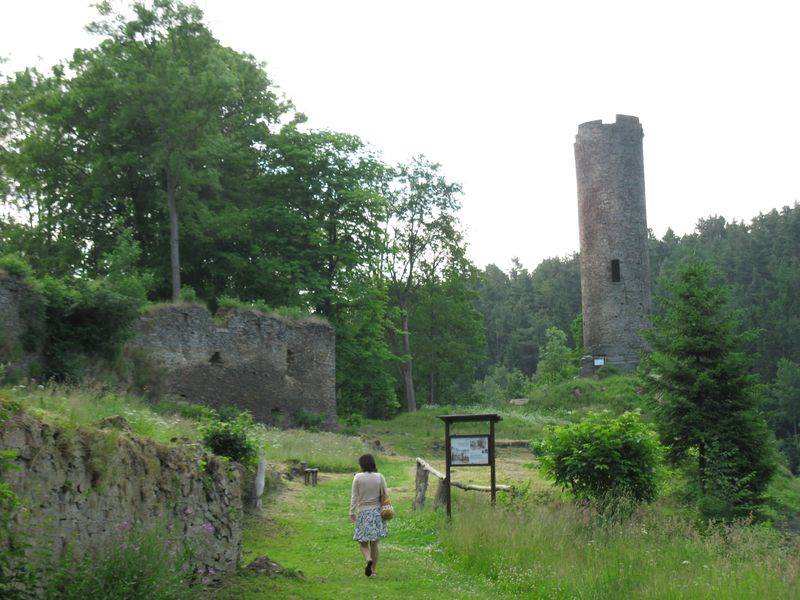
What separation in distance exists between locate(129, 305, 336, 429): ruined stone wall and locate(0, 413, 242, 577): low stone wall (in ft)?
49.4

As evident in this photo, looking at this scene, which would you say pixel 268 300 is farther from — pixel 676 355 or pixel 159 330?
pixel 676 355

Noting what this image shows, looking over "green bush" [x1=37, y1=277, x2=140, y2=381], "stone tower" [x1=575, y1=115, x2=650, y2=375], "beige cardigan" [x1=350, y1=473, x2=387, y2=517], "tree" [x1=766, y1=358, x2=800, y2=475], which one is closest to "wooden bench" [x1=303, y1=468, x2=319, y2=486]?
"green bush" [x1=37, y1=277, x2=140, y2=381]

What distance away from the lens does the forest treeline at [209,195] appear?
2669cm

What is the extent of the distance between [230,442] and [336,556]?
2.62 m

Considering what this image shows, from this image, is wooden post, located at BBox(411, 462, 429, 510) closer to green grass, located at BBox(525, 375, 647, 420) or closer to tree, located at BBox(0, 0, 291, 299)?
tree, located at BBox(0, 0, 291, 299)

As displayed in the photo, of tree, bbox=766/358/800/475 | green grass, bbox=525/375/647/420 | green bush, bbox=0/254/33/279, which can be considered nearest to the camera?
green bush, bbox=0/254/33/279

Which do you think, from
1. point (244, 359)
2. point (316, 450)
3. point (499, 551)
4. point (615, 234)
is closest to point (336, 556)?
point (499, 551)

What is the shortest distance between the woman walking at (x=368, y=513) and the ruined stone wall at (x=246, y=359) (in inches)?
581

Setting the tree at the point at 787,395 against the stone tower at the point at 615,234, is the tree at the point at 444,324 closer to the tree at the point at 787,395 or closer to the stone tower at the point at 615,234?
the stone tower at the point at 615,234

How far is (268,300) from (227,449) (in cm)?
2104

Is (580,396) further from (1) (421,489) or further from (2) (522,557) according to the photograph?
(2) (522,557)

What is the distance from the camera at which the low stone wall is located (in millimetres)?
5680

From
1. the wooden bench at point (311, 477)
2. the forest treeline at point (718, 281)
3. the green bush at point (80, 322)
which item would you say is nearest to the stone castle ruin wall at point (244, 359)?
the green bush at point (80, 322)

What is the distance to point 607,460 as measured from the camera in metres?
12.8
